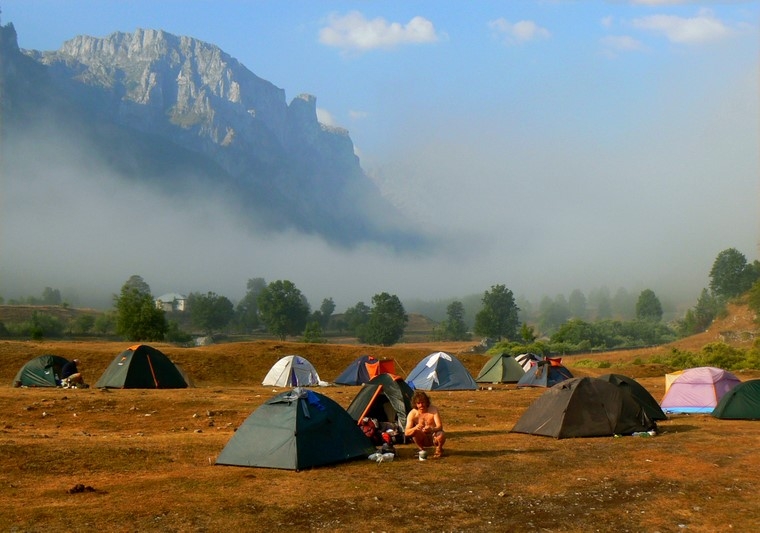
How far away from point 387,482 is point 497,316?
11998cm

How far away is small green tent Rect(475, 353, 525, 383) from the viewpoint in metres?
43.4

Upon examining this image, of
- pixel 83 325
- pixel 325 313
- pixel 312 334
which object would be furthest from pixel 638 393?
pixel 325 313

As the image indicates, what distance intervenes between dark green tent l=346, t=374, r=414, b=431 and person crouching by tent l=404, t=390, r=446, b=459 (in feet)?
8.24

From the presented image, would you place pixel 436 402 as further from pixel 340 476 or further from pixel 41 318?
pixel 41 318

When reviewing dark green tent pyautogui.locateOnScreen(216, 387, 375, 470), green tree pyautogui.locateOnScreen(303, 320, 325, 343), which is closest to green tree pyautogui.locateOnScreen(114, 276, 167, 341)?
green tree pyautogui.locateOnScreen(303, 320, 325, 343)

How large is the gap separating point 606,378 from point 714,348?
152 ft

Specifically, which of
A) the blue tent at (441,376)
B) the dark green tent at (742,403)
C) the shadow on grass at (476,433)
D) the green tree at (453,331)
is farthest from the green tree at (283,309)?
the shadow on grass at (476,433)

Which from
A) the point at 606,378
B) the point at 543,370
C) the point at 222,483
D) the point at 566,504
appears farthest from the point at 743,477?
the point at 543,370

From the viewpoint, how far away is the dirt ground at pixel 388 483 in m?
11.1

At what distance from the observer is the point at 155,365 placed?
33875 millimetres

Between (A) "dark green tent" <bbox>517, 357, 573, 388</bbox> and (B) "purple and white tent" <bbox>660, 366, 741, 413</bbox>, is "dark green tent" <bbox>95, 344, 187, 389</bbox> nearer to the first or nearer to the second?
(A) "dark green tent" <bbox>517, 357, 573, 388</bbox>

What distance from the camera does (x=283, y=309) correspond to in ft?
427

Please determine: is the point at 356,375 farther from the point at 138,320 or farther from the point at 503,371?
the point at 138,320

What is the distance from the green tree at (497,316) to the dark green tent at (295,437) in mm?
112597
